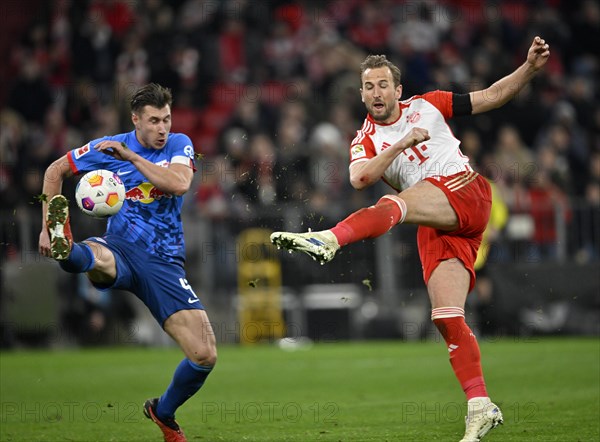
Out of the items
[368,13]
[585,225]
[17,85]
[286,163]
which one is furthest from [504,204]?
[17,85]

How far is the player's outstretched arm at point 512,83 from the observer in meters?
7.30

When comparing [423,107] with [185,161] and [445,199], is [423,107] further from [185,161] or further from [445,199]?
[185,161]

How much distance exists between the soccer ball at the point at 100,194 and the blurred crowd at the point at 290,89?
8.24 metres

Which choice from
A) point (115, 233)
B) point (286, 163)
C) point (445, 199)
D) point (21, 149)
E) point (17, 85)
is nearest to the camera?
point (445, 199)

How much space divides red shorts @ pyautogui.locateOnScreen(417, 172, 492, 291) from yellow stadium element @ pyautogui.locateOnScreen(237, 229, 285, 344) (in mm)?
9220

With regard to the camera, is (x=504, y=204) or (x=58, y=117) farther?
(x=58, y=117)

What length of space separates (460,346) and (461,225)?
0.85 meters

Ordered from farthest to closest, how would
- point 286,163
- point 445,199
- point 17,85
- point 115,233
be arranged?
point 17,85
point 286,163
point 115,233
point 445,199

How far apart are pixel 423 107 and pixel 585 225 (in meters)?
9.54

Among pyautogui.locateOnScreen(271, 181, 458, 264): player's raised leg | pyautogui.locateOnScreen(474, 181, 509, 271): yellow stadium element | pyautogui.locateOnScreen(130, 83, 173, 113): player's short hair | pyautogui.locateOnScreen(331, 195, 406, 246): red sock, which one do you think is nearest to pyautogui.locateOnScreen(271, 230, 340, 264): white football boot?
pyautogui.locateOnScreen(271, 181, 458, 264): player's raised leg

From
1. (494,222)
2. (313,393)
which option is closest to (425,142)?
(313,393)

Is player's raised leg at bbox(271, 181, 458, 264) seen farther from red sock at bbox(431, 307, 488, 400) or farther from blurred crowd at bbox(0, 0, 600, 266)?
blurred crowd at bbox(0, 0, 600, 266)

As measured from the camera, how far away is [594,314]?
16016 mm

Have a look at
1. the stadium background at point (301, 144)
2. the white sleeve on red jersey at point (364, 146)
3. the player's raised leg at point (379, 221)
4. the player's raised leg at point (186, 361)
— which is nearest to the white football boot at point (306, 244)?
the player's raised leg at point (379, 221)
